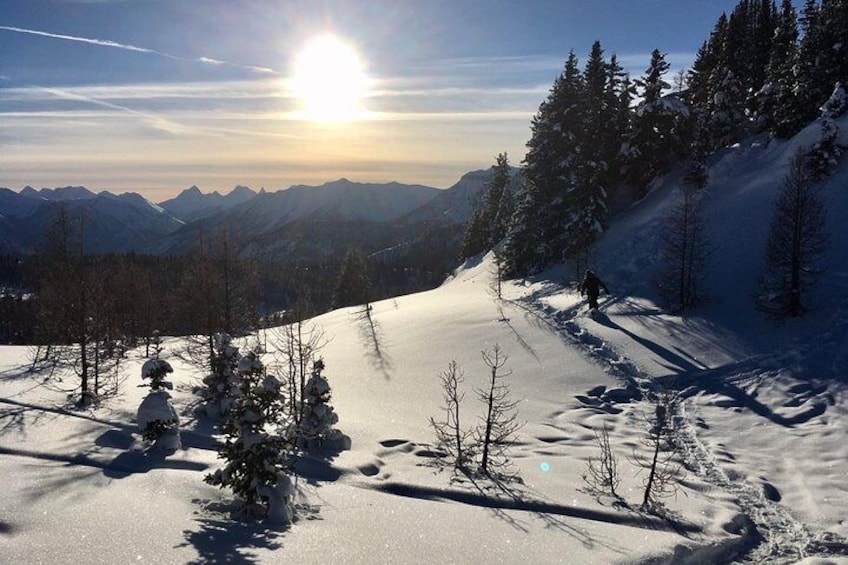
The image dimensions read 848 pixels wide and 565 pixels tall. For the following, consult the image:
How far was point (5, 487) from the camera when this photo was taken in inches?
360

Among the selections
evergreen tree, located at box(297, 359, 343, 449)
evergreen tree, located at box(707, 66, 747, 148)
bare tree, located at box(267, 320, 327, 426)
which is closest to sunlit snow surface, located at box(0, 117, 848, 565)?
evergreen tree, located at box(297, 359, 343, 449)

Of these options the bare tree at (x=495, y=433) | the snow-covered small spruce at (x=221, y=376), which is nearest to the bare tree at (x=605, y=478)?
the bare tree at (x=495, y=433)

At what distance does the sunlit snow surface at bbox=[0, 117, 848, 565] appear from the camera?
861cm

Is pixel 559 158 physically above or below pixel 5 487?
above

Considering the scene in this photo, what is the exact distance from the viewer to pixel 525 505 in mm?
11445

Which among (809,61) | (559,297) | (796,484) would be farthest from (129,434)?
(809,61)

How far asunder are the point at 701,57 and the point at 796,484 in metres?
54.3

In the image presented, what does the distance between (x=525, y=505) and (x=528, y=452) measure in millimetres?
3988

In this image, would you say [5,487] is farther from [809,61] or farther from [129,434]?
[809,61]

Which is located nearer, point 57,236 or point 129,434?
point 129,434

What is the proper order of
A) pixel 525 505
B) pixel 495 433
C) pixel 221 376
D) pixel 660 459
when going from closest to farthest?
pixel 525 505 → pixel 660 459 → pixel 495 433 → pixel 221 376

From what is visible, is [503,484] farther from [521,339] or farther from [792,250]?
[792,250]

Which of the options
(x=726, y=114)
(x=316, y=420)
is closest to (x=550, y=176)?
(x=726, y=114)

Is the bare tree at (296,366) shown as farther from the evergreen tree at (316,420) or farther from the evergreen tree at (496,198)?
the evergreen tree at (496,198)
